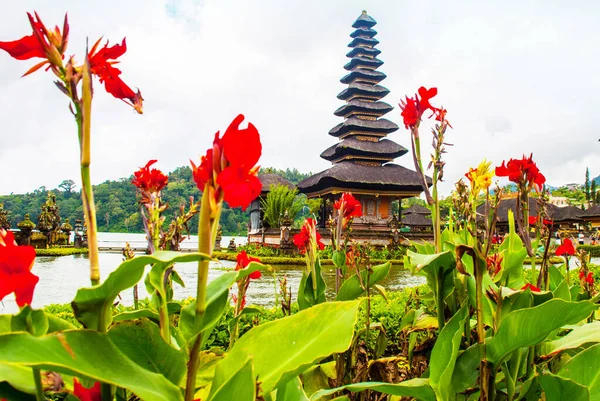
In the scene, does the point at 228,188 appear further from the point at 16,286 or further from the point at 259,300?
the point at 259,300

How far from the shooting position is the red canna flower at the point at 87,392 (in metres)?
0.72

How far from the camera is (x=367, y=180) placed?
69.3 ft

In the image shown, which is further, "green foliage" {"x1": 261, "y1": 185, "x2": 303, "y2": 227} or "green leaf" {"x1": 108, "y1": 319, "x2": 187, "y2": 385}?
"green foliage" {"x1": 261, "y1": 185, "x2": 303, "y2": 227}

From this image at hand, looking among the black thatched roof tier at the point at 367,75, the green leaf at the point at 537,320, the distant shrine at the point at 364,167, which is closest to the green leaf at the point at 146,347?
the green leaf at the point at 537,320

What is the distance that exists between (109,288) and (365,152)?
22.9 m

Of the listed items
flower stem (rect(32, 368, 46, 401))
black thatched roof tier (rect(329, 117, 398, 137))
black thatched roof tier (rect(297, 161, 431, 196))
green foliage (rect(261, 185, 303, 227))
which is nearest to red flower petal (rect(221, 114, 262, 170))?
flower stem (rect(32, 368, 46, 401))

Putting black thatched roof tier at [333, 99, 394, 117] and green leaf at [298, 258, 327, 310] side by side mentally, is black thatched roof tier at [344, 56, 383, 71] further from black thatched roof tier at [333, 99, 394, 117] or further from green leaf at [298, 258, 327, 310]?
green leaf at [298, 258, 327, 310]

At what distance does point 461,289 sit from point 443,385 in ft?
1.74

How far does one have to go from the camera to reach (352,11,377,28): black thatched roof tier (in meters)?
28.4

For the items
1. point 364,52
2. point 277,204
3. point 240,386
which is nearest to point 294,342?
point 240,386

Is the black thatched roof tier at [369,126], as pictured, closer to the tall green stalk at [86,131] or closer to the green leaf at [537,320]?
the green leaf at [537,320]

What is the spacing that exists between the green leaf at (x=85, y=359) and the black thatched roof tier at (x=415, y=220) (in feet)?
102

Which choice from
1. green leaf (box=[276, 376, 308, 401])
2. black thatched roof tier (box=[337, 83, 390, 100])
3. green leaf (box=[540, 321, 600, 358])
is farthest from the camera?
black thatched roof tier (box=[337, 83, 390, 100])

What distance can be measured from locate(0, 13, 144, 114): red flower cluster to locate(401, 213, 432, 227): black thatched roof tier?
30.9 m
